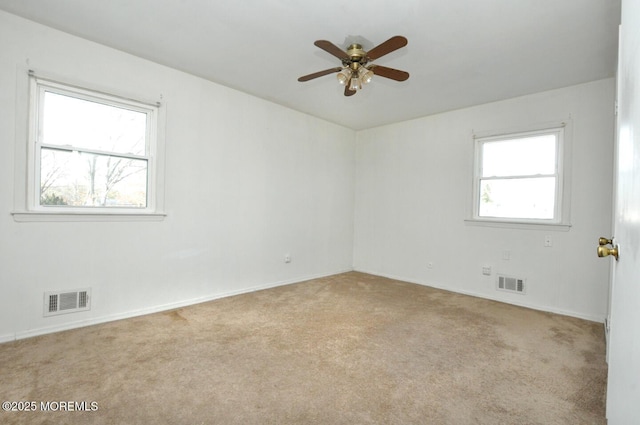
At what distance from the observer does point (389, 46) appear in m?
2.27

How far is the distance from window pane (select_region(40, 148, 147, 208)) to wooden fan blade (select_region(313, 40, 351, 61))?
7.36 feet

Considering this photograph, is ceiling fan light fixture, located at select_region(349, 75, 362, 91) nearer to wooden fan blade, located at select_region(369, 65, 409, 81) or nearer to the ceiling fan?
the ceiling fan

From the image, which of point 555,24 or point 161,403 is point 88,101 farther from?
point 555,24

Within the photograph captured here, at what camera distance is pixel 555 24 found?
2461 mm

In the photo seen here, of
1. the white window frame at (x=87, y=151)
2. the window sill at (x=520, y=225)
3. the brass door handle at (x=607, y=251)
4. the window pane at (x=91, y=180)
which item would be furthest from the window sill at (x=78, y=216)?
the window sill at (x=520, y=225)

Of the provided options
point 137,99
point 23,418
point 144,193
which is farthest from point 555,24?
point 23,418

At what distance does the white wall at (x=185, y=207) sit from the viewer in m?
2.61

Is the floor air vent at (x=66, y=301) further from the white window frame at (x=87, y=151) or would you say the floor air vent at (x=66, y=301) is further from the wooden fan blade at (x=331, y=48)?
the wooden fan blade at (x=331, y=48)

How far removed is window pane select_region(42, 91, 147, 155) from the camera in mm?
2803

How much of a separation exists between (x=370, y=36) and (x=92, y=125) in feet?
8.92

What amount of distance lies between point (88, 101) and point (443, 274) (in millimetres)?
4755

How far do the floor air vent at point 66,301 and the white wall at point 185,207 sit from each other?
58 mm

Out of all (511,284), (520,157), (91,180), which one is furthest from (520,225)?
(91,180)

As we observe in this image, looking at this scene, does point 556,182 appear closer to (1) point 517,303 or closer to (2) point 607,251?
(1) point 517,303
